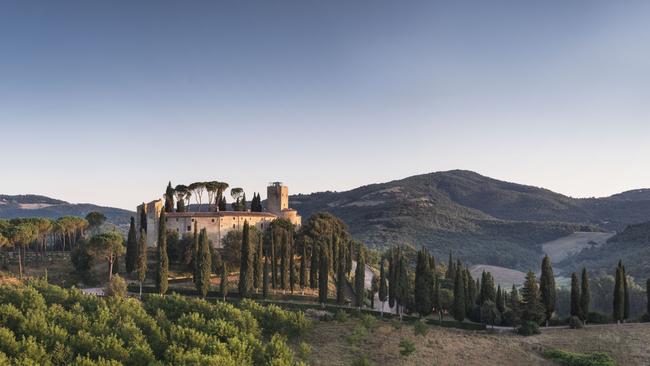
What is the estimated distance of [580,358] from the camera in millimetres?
44250

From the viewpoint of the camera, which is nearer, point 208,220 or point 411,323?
point 411,323

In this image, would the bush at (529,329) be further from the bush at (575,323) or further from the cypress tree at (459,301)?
the cypress tree at (459,301)

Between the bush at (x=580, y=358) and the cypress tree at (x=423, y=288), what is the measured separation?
1608 centimetres

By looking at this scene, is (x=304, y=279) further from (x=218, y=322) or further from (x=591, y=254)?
(x=591, y=254)

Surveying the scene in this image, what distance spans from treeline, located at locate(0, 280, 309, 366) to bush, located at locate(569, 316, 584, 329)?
101 ft

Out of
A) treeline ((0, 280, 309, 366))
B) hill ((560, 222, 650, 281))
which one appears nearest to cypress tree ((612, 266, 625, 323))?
treeline ((0, 280, 309, 366))

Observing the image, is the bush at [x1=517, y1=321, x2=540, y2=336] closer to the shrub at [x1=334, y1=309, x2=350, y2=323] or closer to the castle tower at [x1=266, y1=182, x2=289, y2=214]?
the shrub at [x1=334, y1=309, x2=350, y2=323]

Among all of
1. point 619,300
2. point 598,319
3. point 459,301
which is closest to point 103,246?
point 459,301

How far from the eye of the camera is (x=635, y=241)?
585 ft

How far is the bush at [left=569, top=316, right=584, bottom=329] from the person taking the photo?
2133 inches

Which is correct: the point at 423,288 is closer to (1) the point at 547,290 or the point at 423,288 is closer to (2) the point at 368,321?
(2) the point at 368,321

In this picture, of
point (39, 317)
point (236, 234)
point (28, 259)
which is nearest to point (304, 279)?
point (236, 234)

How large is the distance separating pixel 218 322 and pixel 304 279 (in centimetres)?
3514

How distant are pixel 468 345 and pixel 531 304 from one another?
10.6 meters
